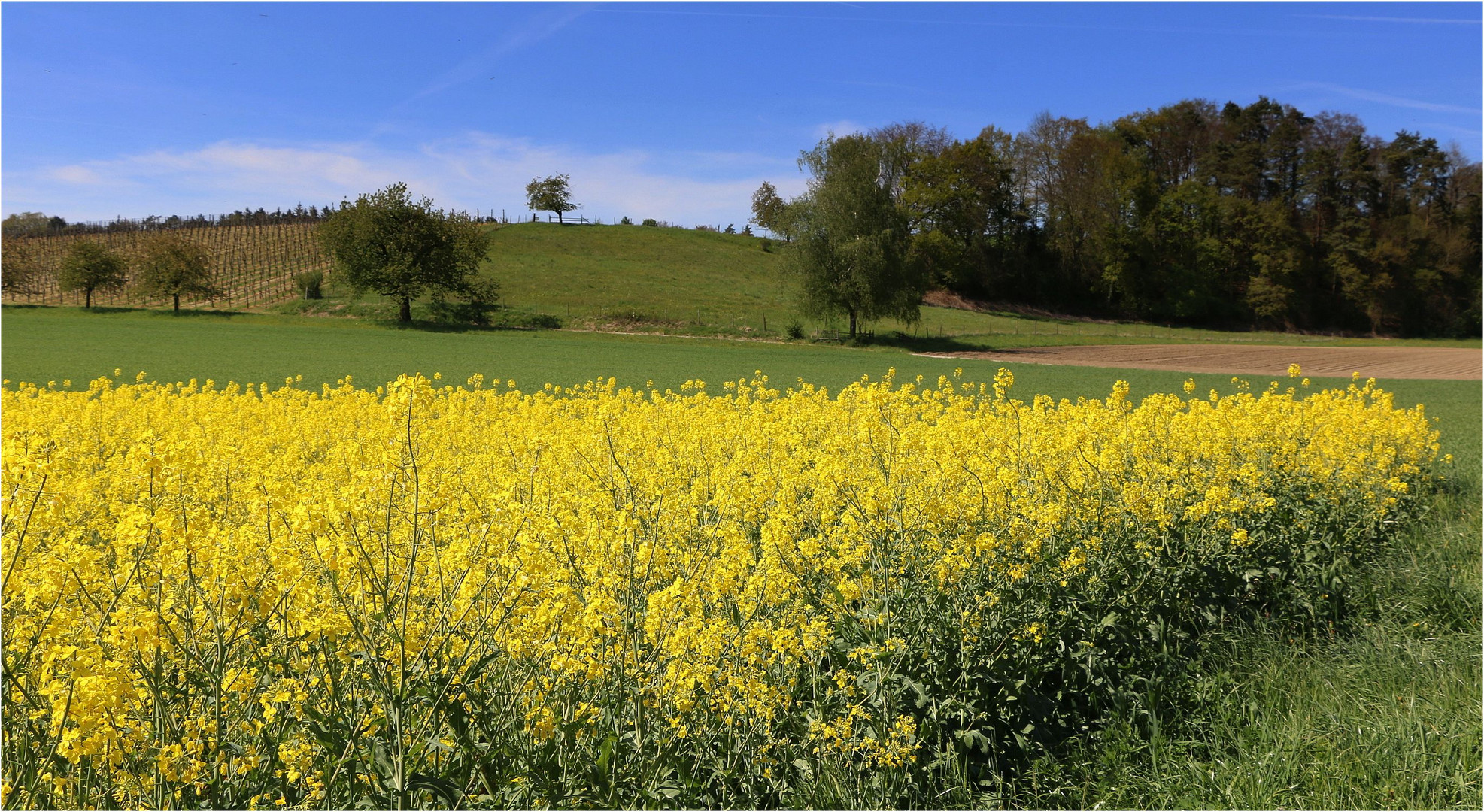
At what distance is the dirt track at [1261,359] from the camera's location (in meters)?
→ 38.8

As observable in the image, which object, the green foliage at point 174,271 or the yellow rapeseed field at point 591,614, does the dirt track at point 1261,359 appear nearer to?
the yellow rapeseed field at point 591,614

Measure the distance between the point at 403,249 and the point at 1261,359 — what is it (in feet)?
172

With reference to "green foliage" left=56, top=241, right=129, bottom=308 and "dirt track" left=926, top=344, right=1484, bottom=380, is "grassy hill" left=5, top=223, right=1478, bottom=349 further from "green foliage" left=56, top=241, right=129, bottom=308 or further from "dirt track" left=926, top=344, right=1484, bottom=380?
"dirt track" left=926, top=344, right=1484, bottom=380

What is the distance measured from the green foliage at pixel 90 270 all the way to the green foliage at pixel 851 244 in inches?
2040

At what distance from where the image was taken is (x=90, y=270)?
62.1m

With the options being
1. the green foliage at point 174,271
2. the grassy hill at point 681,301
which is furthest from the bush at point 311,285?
the green foliage at point 174,271

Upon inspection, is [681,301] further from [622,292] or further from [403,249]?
[403,249]

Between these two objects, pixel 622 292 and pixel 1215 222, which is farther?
pixel 1215 222

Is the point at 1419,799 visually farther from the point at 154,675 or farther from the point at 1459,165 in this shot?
the point at 1459,165

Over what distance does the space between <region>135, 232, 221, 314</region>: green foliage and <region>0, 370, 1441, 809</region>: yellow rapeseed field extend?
2508 inches

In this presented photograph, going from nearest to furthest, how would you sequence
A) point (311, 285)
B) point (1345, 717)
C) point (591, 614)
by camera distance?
point (591, 614) → point (1345, 717) → point (311, 285)

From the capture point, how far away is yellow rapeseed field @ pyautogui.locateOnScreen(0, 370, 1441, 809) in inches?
120

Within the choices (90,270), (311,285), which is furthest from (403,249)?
(90,270)

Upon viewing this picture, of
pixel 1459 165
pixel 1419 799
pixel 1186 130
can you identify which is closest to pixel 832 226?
pixel 1419 799
